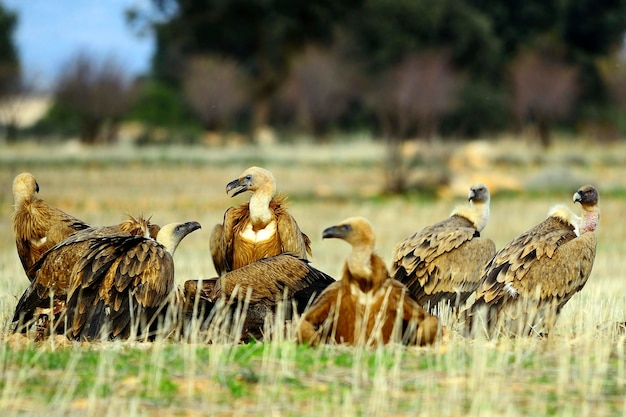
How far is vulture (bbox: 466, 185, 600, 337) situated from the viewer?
9.00 metres

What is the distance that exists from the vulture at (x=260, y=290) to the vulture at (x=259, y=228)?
0.94 metres

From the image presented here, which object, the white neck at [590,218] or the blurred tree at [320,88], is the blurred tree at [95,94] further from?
the white neck at [590,218]

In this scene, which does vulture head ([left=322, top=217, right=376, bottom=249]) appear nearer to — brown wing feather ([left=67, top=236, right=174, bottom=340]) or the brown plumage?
brown wing feather ([left=67, top=236, right=174, bottom=340])

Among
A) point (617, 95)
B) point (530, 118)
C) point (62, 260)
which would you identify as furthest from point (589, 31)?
point (62, 260)

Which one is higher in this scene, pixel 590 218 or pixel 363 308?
pixel 590 218

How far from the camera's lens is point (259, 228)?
411 inches

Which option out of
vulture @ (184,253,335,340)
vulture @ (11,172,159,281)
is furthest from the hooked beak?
vulture @ (11,172,159,281)

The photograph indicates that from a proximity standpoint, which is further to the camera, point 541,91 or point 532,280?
point 541,91

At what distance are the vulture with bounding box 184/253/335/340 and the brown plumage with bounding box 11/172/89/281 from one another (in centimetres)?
229

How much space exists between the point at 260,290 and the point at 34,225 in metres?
3.14

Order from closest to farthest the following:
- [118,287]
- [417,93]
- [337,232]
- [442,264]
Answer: [337,232] < [118,287] < [442,264] < [417,93]

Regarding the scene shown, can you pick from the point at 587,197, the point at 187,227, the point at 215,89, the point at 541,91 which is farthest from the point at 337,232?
the point at 215,89

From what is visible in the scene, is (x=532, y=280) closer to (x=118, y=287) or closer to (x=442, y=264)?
(x=442, y=264)

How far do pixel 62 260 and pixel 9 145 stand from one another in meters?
39.5
